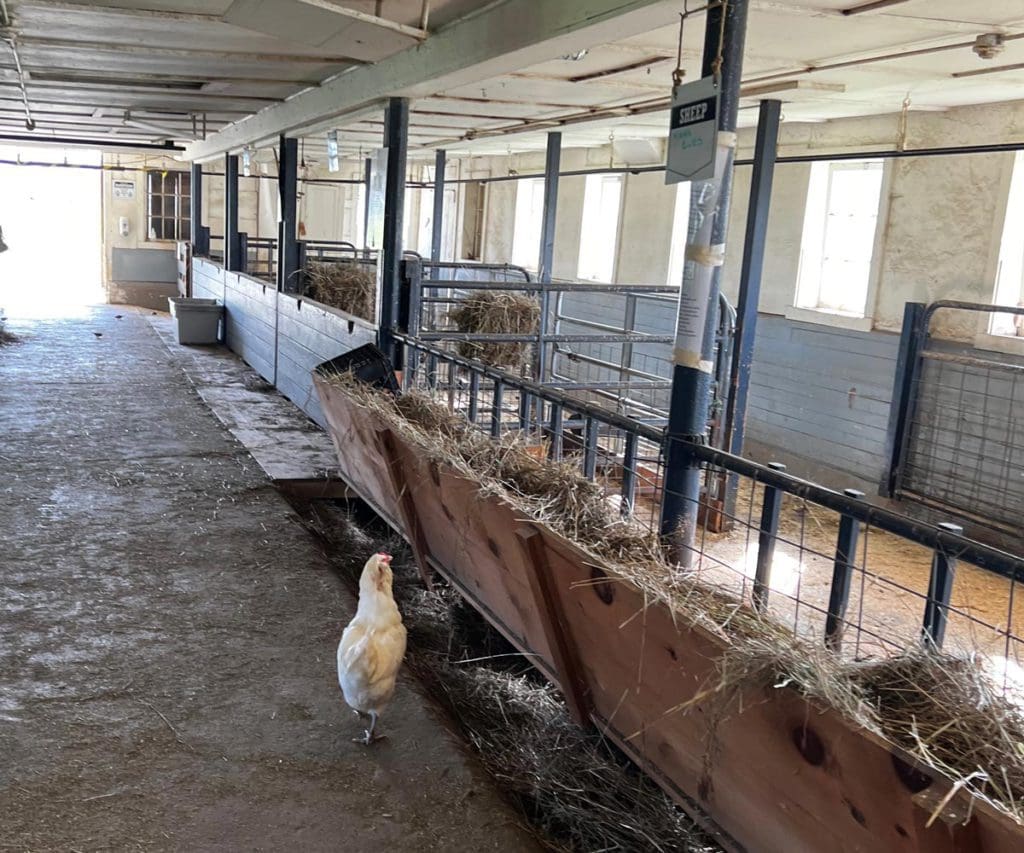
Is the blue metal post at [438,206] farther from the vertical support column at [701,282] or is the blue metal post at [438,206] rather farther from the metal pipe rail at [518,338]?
the vertical support column at [701,282]

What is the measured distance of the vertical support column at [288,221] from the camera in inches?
323

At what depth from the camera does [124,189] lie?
1636 centimetres

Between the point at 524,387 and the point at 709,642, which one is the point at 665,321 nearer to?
the point at 524,387

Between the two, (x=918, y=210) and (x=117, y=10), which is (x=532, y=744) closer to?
(x=117, y=10)

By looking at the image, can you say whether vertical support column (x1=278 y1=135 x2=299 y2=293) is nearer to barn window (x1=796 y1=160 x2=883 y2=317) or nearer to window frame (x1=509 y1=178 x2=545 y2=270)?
barn window (x1=796 y1=160 x2=883 y2=317)

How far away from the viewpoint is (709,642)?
205cm

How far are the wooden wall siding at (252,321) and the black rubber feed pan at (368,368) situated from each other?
3.60 metres

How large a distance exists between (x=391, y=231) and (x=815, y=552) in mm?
4140

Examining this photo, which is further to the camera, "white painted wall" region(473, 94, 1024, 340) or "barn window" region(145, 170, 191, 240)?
"barn window" region(145, 170, 191, 240)

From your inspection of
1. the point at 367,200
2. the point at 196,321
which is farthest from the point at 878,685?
the point at 196,321

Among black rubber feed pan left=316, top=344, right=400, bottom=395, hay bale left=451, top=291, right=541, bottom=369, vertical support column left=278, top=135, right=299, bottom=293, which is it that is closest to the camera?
black rubber feed pan left=316, top=344, right=400, bottom=395

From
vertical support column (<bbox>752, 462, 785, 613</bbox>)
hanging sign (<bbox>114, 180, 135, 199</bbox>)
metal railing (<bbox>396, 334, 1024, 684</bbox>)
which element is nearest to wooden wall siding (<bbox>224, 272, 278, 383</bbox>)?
metal railing (<bbox>396, 334, 1024, 684</bbox>)

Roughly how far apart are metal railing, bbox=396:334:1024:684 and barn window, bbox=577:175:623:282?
138 inches

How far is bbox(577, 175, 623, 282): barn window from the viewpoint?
1062 centimetres
